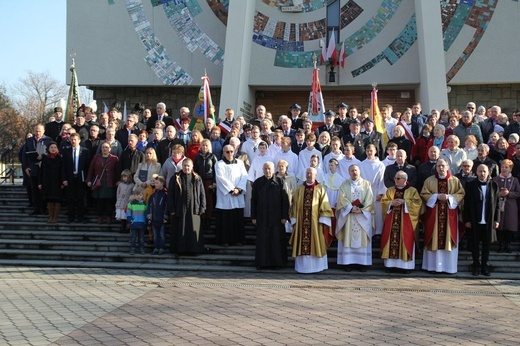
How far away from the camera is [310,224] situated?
11.2m

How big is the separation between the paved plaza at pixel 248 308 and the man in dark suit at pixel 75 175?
2.17m

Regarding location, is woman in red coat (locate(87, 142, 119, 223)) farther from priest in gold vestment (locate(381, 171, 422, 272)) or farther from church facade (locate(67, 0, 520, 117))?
church facade (locate(67, 0, 520, 117))


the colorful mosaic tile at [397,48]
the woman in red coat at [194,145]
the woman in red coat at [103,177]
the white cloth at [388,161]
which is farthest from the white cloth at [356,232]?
the colorful mosaic tile at [397,48]

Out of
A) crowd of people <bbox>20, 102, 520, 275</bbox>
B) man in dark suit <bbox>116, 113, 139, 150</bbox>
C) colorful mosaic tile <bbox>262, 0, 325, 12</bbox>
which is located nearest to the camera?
crowd of people <bbox>20, 102, 520, 275</bbox>

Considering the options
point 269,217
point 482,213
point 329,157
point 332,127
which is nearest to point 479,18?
point 332,127

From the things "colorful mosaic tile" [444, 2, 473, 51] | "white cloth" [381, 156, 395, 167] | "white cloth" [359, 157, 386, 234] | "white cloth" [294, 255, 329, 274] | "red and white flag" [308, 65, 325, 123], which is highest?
"colorful mosaic tile" [444, 2, 473, 51]

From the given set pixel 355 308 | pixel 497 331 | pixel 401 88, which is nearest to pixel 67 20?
pixel 401 88

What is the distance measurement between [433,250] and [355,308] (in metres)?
2.89

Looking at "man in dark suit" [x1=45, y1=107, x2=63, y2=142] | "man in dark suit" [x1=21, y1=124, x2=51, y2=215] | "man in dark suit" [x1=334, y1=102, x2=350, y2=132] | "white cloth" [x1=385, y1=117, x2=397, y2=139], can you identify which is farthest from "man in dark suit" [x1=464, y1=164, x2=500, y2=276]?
"man in dark suit" [x1=45, y1=107, x2=63, y2=142]

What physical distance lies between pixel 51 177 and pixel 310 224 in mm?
5151

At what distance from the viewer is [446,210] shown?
11.0m

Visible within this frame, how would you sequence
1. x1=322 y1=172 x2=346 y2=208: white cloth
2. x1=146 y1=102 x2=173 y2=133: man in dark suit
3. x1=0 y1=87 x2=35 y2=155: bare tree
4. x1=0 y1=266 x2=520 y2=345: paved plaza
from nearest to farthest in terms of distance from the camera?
x1=0 y1=266 x2=520 y2=345: paved plaza < x1=322 y1=172 x2=346 y2=208: white cloth < x1=146 y1=102 x2=173 y2=133: man in dark suit < x1=0 y1=87 x2=35 y2=155: bare tree

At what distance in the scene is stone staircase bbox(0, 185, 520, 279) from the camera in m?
11.3

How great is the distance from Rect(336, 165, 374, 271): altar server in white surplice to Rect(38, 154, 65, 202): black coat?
5.36m
